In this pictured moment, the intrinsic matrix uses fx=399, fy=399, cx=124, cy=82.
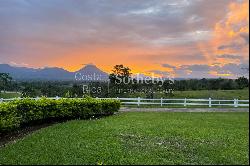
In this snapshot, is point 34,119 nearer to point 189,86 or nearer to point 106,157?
point 106,157

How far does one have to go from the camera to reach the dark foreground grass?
35.0ft

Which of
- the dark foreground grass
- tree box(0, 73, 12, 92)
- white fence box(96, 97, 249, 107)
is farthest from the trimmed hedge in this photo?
tree box(0, 73, 12, 92)

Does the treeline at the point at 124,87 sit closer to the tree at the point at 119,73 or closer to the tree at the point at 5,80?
the tree at the point at 119,73

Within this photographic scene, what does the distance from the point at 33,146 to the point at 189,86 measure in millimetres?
45164

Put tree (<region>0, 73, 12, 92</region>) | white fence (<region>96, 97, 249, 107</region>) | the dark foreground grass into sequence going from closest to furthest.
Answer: the dark foreground grass → white fence (<region>96, 97, 249, 107</region>) → tree (<region>0, 73, 12, 92</region>)

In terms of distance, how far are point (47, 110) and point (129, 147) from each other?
906cm

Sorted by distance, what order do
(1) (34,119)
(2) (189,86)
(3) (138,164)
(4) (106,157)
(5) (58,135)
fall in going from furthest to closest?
(2) (189,86) → (1) (34,119) → (5) (58,135) → (4) (106,157) → (3) (138,164)

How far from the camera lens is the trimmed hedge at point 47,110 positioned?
51.8 ft

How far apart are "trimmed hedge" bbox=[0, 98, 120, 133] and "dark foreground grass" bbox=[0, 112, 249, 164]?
1484 mm

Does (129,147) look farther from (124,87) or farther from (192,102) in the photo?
(124,87)

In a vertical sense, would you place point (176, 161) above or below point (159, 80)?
below

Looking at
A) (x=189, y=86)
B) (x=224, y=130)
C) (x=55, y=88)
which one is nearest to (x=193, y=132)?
(x=224, y=130)

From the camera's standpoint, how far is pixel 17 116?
58.1 feet

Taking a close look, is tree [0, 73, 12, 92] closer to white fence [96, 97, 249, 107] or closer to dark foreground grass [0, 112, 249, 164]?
white fence [96, 97, 249, 107]
